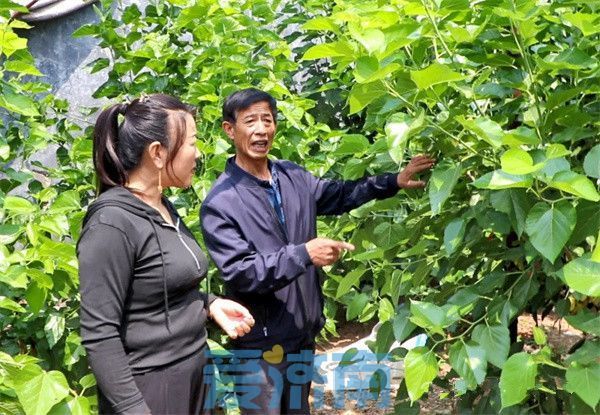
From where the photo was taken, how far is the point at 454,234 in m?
1.85

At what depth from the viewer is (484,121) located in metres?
1.65

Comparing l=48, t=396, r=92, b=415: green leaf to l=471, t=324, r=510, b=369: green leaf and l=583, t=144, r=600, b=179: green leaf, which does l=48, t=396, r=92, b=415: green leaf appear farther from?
l=583, t=144, r=600, b=179: green leaf

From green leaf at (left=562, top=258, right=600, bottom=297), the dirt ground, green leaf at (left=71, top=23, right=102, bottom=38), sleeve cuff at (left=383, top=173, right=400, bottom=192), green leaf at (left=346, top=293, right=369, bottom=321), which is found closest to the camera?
green leaf at (left=562, top=258, right=600, bottom=297)

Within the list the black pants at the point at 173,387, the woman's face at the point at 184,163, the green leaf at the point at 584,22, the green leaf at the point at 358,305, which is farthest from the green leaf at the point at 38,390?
the green leaf at the point at 584,22

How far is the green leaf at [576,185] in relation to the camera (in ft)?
4.82

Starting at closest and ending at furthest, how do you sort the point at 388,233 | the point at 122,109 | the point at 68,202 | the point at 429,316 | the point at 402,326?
1. the point at 429,316
2. the point at 402,326
3. the point at 122,109
4. the point at 388,233
5. the point at 68,202

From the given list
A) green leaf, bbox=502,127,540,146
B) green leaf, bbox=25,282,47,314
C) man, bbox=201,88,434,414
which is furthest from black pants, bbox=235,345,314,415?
green leaf, bbox=502,127,540,146

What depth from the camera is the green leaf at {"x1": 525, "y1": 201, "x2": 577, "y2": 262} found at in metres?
1.56

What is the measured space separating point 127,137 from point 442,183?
0.75 meters

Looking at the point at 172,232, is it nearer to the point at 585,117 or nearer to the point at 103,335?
the point at 103,335

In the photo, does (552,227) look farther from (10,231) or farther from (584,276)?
(10,231)

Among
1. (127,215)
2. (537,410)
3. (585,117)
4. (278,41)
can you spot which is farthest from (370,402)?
(585,117)

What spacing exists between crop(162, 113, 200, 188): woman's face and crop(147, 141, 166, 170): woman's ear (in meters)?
0.02

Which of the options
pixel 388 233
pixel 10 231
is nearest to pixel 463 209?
pixel 388 233
